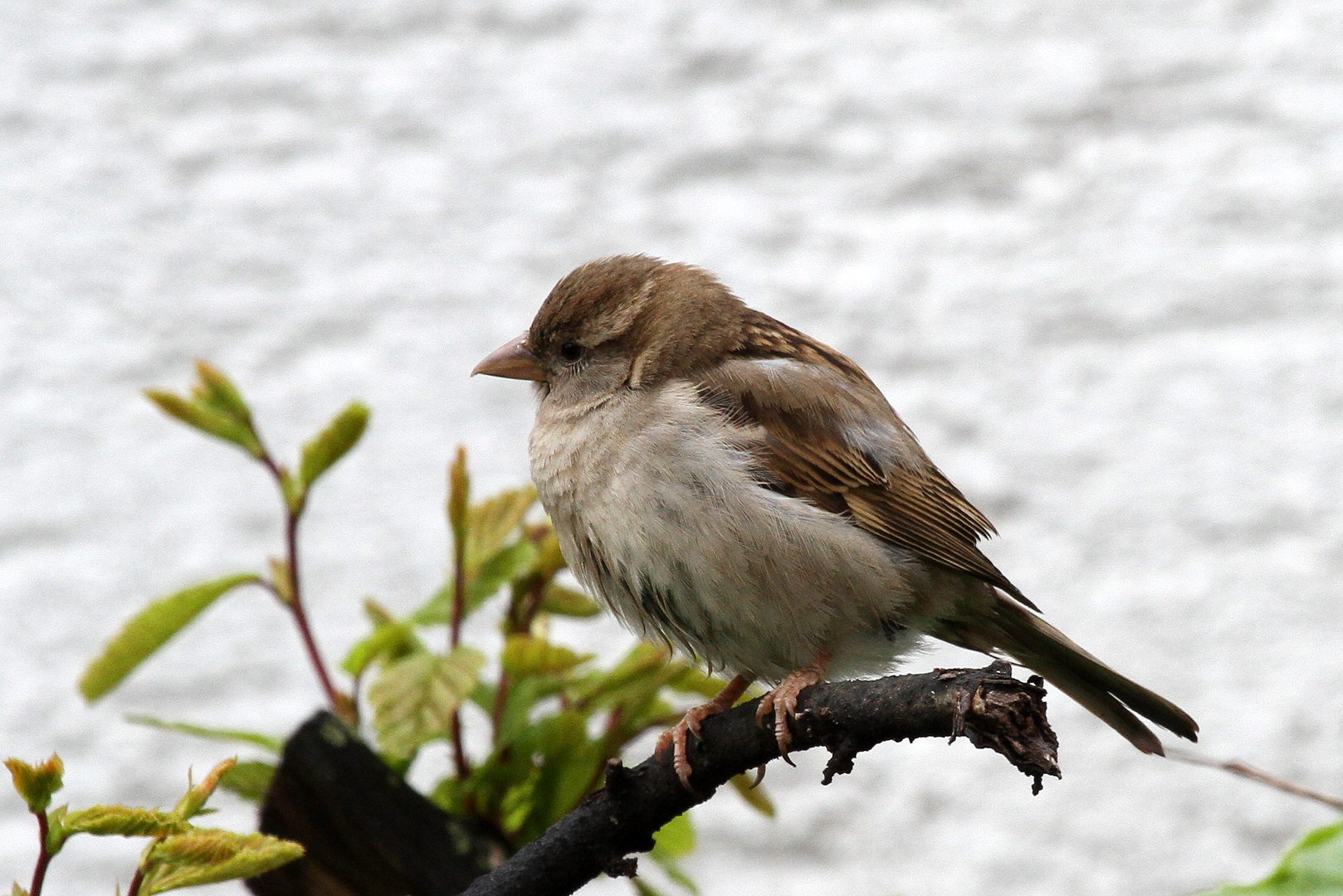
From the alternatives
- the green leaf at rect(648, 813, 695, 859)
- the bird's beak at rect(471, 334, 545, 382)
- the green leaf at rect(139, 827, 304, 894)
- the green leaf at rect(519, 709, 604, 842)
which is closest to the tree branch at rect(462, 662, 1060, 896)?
the green leaf at rect(139, 827, 304, 894)

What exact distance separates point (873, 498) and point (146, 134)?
6.93ft

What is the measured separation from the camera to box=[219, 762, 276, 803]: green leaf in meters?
1.14

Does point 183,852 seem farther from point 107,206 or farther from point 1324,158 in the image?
point 1324,158

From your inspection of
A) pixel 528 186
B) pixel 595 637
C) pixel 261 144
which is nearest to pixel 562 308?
pixel 595 637

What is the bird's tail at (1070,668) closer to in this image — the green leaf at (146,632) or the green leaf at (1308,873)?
the green leaf at (1308,873)

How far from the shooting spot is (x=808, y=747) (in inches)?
33.4

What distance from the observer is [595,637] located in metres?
2.62

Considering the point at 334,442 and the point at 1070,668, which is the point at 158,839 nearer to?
the point at 334,442

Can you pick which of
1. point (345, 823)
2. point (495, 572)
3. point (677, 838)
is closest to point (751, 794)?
point (677, 838)

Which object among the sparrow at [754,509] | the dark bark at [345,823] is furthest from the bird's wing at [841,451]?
the dark bark at [345,823]

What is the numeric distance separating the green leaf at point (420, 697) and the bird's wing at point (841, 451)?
35 cm

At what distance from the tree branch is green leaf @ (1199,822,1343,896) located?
0.77 ft

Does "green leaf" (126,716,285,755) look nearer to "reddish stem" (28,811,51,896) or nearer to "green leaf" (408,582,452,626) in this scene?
"green leaf" (408,582,452,626)

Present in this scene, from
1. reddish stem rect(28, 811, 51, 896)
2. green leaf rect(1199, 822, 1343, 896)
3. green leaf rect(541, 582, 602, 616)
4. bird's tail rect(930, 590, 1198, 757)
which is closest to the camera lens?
reddish stem rect(28, 811, 51, 896)
